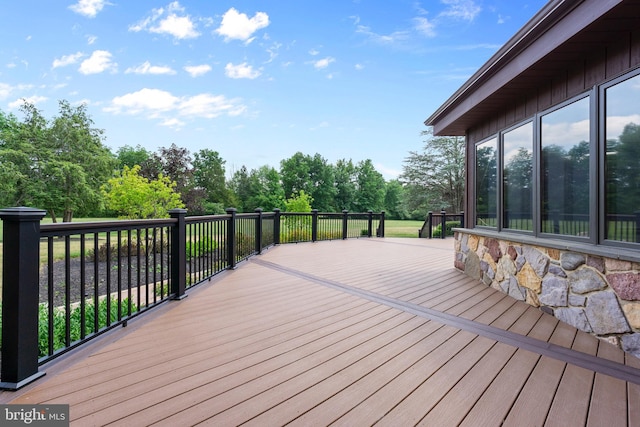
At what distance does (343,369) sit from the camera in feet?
6.36

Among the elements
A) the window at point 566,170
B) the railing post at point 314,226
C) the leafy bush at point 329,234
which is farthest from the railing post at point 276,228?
the window at point 566,170

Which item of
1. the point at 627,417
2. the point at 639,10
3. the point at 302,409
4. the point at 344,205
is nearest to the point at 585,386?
the point at 627,417

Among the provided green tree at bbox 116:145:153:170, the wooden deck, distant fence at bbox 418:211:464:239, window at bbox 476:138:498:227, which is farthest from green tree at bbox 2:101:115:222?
window at bbox 476:138:498:227

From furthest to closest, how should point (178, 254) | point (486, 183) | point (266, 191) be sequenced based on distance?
1. point (266, 191)
2. point (486, 183)
3. point (178, 254)

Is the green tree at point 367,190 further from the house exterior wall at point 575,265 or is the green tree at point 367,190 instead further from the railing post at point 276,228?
the house exterior wall at point 575,265

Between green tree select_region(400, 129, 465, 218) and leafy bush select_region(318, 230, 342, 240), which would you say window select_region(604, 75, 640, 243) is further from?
green tree select_region(400, 129, 465, 218)

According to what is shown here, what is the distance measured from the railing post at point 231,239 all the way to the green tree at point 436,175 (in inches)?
746

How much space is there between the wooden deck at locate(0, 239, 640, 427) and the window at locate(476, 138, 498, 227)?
4.80ft

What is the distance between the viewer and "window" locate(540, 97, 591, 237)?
9.26 feet

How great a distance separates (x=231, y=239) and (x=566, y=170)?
430 centimetres

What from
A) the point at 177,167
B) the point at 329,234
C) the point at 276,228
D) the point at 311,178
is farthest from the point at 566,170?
the point at 311,178

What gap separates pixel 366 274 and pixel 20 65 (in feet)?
117

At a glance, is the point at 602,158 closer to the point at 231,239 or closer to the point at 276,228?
the point at 231,239

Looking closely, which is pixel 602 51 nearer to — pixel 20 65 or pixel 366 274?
pixel 366 274
